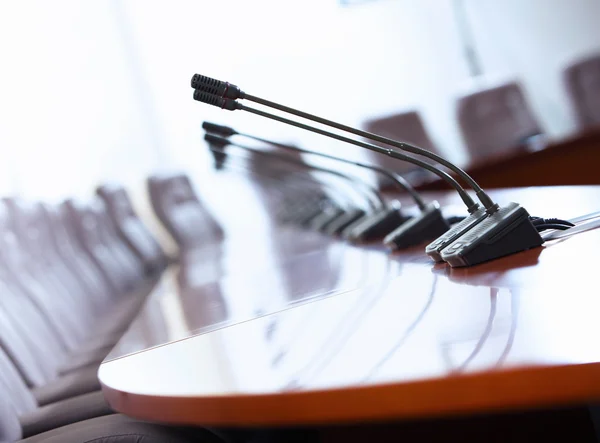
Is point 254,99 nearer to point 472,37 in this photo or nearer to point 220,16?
point 220,16

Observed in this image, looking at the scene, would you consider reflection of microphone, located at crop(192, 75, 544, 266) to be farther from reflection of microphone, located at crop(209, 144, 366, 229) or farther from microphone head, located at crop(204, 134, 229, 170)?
Result: reflection of microphone, located at crop(209, 144, 366, 229)

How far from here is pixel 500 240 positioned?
1248 millimetres

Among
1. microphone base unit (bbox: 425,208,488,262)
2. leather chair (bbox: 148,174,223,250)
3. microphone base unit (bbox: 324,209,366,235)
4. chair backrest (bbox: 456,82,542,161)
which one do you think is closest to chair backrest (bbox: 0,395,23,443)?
microphone base unit (bbox: 425,208,488,262)

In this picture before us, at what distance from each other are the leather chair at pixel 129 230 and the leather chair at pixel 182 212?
1.00 ft

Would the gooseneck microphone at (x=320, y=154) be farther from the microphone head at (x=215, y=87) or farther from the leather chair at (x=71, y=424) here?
the leather chair at (x=71, y=424)

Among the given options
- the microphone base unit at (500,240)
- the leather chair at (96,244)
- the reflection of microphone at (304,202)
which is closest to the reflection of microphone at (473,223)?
the microphone base unit at (500,240)

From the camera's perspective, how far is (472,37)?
7227 millimetres

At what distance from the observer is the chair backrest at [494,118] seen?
6527 millimetres

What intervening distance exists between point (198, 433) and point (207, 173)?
578 cm

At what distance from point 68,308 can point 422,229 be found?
2.12 metres

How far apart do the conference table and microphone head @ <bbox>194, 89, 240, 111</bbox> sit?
345mm

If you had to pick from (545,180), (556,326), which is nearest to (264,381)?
(556,326)

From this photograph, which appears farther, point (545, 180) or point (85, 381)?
point (545, 180)

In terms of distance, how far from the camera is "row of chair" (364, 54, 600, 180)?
21.2 feet
